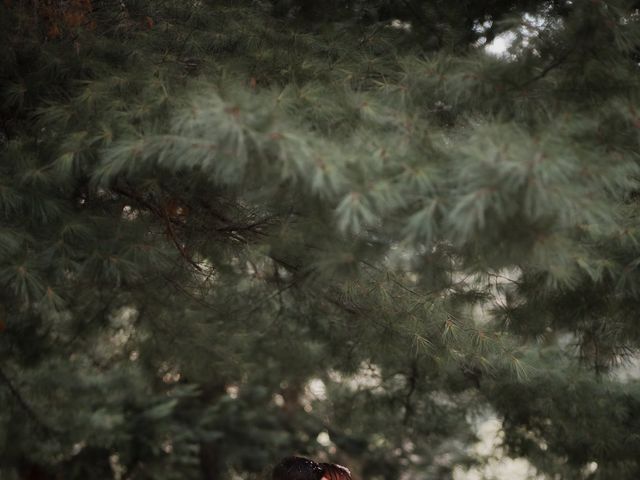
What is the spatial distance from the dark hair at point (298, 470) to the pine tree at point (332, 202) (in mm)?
852

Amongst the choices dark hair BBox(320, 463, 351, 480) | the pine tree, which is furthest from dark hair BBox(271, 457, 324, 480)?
the pine tree

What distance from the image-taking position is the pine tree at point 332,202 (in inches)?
89.4

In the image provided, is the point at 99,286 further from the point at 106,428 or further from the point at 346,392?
the point at 346,392

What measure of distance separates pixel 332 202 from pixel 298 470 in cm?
182

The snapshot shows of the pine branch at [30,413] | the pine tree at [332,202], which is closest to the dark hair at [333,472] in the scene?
the pine tree at [332,202]

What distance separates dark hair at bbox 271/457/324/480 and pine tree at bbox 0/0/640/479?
0.85 meters

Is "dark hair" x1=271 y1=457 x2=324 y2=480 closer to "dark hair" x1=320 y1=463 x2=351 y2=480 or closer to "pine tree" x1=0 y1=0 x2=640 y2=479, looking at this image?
"dark hair" x1=320 y1=463 x2=351 y2=480

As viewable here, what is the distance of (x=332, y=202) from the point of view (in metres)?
2.50

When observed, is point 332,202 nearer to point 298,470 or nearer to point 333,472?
point 298,470

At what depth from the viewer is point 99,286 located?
14.0ft

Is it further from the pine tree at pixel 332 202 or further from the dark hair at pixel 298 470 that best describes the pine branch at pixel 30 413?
the dark hair at pixel 298 470

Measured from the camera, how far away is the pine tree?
2271mm

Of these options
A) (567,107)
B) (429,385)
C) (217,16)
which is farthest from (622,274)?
(429,385)

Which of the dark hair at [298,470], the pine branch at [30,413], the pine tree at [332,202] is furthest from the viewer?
the pine branch at [30,413]
